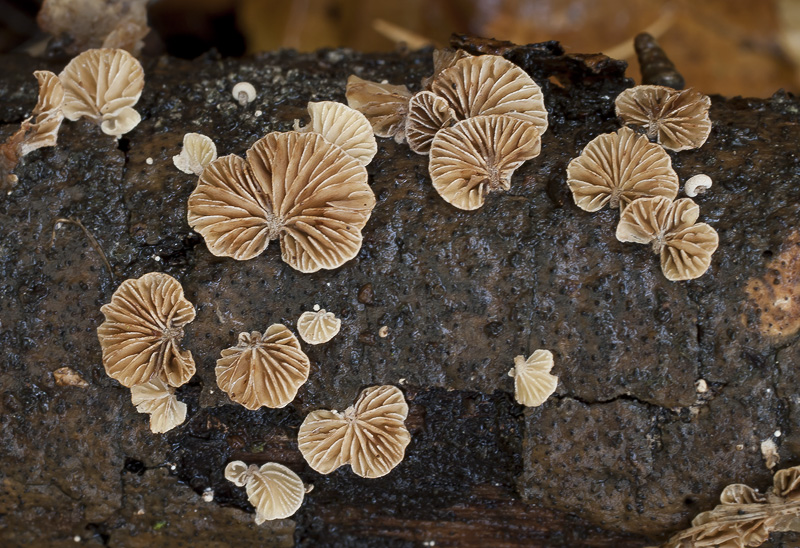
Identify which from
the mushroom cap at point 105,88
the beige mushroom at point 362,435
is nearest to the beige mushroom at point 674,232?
the beige mushroom at point 362,435

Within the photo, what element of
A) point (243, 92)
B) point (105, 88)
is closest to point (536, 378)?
point (243, 92)

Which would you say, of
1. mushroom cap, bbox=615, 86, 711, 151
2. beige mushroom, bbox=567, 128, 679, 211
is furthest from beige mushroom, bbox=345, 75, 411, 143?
mushroom cap, bbox=615, 86, 711, 151

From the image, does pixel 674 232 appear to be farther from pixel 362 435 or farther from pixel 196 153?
pixel 196 153

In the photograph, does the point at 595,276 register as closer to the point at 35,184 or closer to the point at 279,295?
the point at 279,295

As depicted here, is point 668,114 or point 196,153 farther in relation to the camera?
point 196,153

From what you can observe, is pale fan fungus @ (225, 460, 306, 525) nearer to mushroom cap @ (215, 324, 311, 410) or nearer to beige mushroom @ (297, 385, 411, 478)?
beige mushroom @ (297, 385, 411, 478)

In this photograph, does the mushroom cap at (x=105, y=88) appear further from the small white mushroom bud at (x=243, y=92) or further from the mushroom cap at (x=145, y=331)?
Answer: the mushroom cap at (x=145, y=331)
